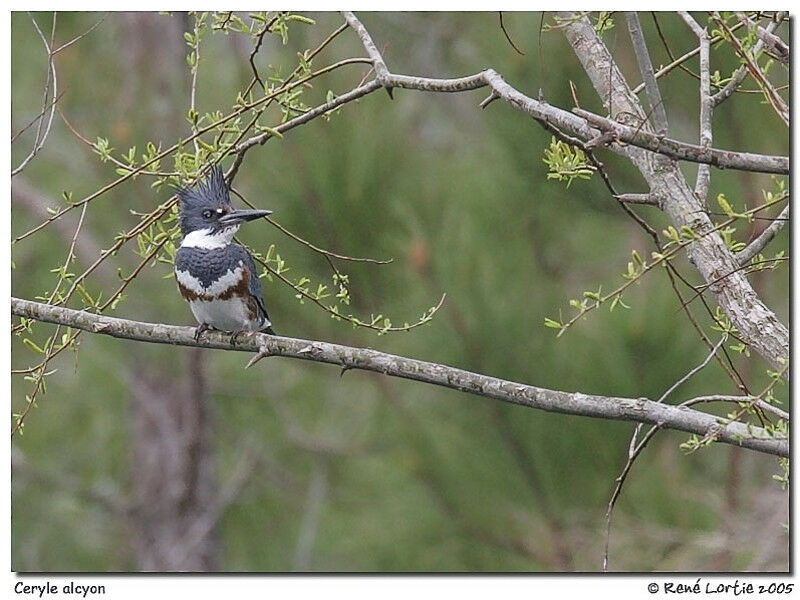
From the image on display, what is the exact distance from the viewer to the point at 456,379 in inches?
78.0

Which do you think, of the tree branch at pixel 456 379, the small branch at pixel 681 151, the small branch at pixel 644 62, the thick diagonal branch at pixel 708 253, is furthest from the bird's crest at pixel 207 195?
the small branch at pixel 681 151

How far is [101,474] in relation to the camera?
6.28 metres

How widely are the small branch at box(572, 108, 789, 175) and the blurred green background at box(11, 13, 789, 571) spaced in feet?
3.30

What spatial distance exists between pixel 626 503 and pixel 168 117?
102 inches

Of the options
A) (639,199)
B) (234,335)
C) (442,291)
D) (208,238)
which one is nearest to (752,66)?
(639,199)

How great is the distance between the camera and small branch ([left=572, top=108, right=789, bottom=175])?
1.61 meters

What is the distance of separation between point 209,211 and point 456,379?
1.11 m

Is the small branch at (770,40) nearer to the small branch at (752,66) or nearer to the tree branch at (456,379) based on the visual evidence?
the small branch at (752,66)

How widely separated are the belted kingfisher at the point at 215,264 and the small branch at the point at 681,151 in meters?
1.28

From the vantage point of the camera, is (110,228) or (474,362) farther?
(110,228)

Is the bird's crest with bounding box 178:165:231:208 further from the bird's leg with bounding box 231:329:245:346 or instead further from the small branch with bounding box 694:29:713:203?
the small branch with bounding box 694:29:713:203

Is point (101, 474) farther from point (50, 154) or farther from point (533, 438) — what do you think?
point (533, 438)

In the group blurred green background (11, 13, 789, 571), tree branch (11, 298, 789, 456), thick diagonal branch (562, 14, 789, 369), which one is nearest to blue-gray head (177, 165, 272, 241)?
tree branch (11, 298, 789, 456)
